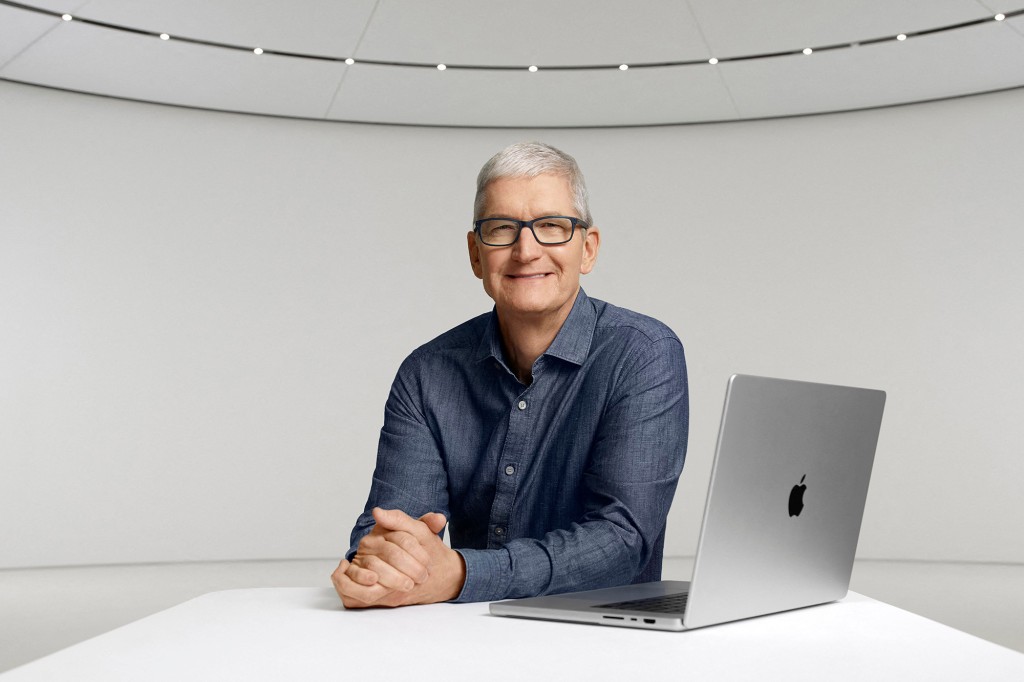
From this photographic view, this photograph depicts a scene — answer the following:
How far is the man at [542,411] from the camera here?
1.45 metres

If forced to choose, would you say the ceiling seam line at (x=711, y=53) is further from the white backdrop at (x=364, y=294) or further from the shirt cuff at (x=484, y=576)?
the shirt cuff at (x=484, y=576)

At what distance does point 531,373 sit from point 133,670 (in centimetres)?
97

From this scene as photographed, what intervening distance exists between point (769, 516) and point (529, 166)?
2.36ft

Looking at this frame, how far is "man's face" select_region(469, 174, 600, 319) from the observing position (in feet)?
5.12

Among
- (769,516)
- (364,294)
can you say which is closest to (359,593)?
(769,516)

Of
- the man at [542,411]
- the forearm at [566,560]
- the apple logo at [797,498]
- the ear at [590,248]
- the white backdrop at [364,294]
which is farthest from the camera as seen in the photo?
the white backdrop at [364,294]

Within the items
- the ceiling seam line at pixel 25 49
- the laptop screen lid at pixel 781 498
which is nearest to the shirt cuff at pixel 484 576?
the laptop screen lid at pixel 781 498

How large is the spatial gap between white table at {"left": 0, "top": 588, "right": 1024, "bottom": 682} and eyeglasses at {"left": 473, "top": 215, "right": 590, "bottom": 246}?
26.1 inches

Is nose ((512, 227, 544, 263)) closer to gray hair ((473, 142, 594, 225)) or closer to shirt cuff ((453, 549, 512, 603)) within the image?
gray hair ((473, 142, 594, 225))

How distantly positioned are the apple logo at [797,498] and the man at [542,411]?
0.33m

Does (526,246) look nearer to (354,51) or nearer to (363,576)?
(363,576)

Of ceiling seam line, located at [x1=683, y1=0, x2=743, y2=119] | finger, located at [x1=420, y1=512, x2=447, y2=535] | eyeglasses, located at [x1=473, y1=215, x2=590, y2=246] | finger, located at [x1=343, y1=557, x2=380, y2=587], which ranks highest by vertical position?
ceiling seam line, located at [x1=683, y1=0, x2=743, y2=119]

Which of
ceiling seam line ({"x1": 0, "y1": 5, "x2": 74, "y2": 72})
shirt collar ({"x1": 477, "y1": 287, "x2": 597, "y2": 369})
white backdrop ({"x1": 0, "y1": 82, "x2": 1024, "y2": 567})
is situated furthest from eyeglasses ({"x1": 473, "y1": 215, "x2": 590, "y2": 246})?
white backdrop ({"x1": 0, "y1": 82, "x2": 1024, "y2": 567})

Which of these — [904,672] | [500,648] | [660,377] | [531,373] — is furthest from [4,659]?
[904,672]
